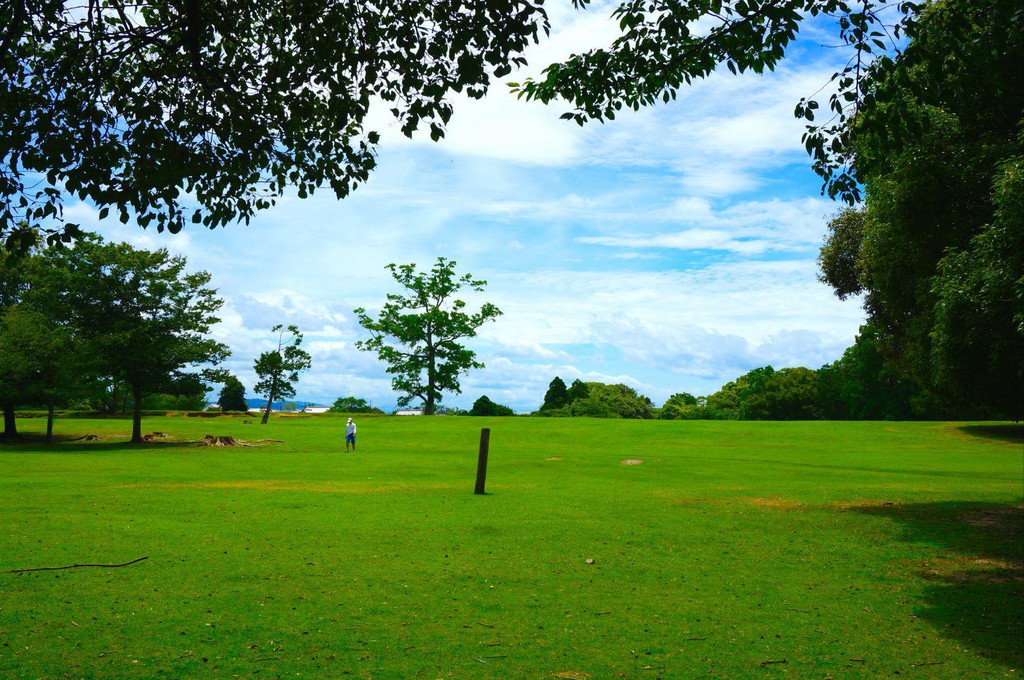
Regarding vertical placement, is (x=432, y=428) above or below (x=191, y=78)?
below

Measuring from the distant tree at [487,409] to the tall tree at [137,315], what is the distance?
118 feet

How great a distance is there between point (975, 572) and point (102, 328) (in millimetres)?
46259

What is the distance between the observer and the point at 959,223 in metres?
17.4

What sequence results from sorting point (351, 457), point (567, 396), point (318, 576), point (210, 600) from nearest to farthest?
1. point (210, 600)
2. point (318, 576)
3. point (351, 457)
4. point (567, 396)

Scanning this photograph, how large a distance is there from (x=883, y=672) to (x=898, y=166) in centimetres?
1287

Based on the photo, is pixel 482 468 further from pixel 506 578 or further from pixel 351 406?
pixel 351 406

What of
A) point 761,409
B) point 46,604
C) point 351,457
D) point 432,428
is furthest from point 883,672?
point 761,409

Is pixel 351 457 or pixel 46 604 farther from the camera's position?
pixel 351 457

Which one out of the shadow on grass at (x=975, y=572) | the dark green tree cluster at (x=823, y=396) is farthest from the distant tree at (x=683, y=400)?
the shadow on grass at (x=975, y=572)

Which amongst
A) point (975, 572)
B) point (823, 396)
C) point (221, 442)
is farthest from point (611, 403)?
point (975, 572)

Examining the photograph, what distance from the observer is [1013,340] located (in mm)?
15422

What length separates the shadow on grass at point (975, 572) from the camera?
32.0ft

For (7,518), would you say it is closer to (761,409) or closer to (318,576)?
(318,576)

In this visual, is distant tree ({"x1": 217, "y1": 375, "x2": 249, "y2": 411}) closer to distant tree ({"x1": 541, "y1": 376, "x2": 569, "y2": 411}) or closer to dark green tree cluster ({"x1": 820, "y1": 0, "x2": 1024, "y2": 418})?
distant tree ({"x1": 541, "y1": 376, "x2": 569, "y2": 411})
